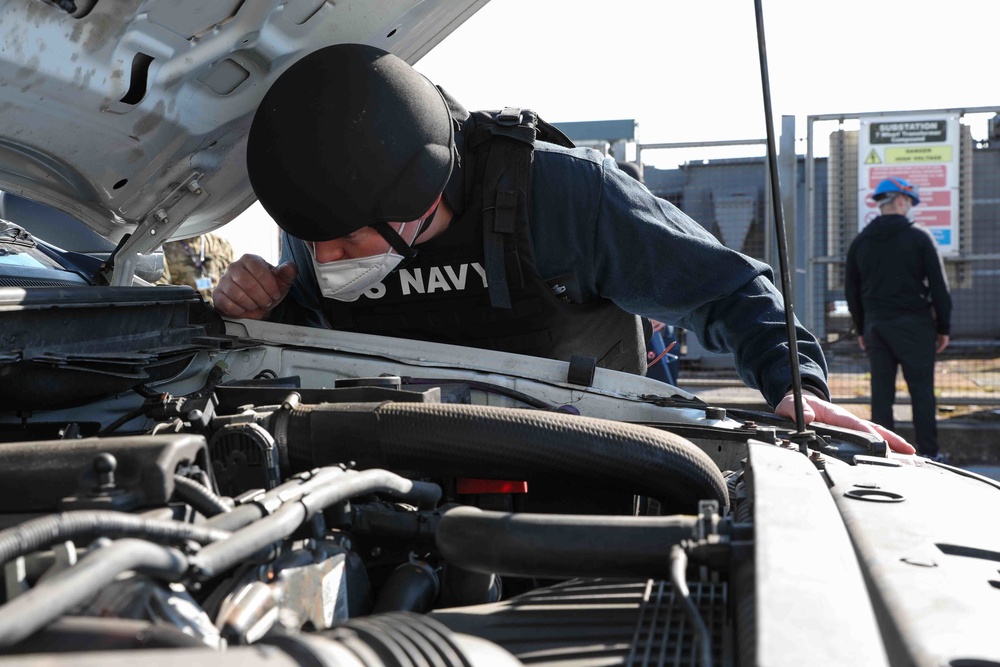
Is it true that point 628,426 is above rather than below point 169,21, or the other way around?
below

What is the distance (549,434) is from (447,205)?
45.7 inches

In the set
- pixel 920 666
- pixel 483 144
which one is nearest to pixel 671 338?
pixel 483 144

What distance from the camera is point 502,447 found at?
1.19 meters

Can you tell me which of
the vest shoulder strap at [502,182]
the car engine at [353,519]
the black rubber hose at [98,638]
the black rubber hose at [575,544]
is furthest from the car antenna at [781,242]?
the black rubber hose at [98,638]

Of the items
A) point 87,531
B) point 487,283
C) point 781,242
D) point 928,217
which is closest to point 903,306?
point 928,217

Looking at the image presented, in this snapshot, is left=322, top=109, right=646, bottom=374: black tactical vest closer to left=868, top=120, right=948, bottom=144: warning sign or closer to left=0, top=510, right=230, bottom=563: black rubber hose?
left=0, top=510, right=230, bottom=563: black rubber hose

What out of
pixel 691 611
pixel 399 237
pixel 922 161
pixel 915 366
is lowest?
pixel 915 366

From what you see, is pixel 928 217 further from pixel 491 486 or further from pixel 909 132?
pixel 491 486

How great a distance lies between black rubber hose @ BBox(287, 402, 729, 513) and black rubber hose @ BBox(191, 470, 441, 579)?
60 mm

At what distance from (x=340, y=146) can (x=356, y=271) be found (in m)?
0.34

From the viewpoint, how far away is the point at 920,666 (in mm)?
724

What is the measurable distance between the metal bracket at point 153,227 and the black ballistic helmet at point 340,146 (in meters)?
0.38

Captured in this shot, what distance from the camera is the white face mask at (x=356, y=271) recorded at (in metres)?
2.04

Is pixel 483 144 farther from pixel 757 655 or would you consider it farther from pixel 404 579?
pixel 757 655
